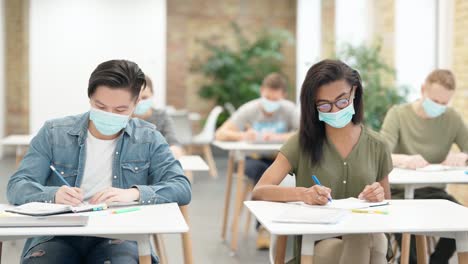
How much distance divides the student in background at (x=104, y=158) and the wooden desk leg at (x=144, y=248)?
0.33m

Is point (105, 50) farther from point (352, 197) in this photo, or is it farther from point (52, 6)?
point (352, 197)

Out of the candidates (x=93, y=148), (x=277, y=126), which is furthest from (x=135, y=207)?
(x=277, y=126)

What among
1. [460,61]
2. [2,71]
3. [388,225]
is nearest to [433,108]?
[460,61]

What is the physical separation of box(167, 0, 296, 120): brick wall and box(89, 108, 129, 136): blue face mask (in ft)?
32.8

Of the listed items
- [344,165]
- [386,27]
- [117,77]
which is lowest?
[344,165]

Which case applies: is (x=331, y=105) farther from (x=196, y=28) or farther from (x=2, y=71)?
(x=196, y=28)

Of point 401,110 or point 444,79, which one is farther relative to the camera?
point 401,110

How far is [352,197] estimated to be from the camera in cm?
304

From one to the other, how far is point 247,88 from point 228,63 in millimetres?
534

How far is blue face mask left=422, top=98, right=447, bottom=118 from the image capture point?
4586 millimetres

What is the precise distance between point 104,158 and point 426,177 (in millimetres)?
1797

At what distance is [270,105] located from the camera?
612cm

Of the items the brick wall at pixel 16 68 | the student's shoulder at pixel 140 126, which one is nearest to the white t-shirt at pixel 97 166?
the student's shoulder at pixel 140 126

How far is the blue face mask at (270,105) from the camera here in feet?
20.1
